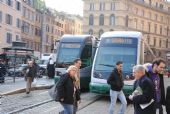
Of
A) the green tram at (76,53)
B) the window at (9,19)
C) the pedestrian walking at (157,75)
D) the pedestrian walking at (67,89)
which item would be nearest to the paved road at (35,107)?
the green tram at (76,53)

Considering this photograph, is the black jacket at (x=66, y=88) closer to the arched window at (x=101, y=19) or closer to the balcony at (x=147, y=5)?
the arched window at (x=101, y=19)

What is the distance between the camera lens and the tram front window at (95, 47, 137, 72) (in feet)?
65.8

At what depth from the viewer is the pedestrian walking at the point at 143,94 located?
7.64 m

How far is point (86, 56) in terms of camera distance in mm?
24078

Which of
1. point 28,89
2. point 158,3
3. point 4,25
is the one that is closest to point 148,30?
point 158,3

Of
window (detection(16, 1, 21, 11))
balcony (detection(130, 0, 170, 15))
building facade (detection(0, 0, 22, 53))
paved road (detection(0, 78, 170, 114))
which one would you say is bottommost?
paved road (detection(0, 78, 170, 114))

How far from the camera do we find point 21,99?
19.1 m

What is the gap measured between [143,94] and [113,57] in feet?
41.9

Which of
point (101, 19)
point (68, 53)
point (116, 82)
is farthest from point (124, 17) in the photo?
point (116, 82)

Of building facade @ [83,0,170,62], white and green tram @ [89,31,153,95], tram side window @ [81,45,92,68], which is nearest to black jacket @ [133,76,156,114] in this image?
white and green tram @ [89,31,153,95]

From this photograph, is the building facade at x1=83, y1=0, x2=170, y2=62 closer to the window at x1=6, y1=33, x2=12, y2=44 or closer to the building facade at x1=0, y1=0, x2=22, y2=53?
the building facade at x1=0, y1=0, x2=22, y2=53

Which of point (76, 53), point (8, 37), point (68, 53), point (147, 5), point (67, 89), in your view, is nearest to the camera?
point (67, 89)

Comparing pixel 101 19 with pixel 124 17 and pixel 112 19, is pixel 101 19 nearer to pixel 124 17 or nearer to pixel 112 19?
pixel 112 19

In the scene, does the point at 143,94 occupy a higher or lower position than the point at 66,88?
higher
